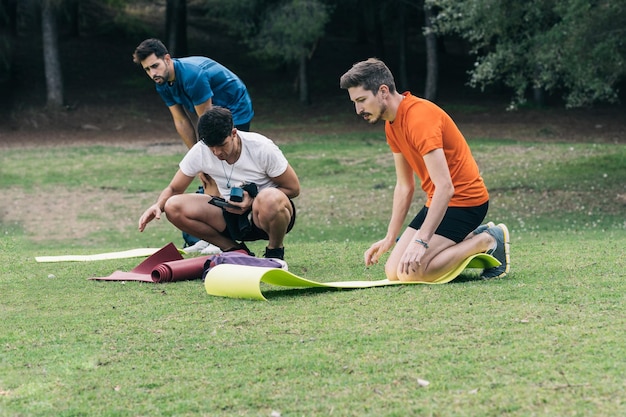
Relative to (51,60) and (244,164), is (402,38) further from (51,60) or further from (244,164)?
(244,164)

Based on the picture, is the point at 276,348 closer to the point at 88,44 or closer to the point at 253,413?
the point at 253,413

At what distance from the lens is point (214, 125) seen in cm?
672

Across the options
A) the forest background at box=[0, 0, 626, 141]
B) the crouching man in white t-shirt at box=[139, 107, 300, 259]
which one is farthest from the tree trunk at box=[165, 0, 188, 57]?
the crouching man in white t-shirt at box=[139, 107, 300, 259]

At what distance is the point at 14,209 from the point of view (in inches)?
616

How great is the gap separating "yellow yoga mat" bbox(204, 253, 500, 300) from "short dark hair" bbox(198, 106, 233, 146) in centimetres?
103

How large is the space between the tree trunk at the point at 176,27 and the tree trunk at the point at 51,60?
3.54 m

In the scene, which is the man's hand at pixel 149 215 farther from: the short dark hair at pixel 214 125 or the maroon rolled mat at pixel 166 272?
the short dark hair at pixel 214 125

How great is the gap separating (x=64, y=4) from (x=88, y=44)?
7.05 metres

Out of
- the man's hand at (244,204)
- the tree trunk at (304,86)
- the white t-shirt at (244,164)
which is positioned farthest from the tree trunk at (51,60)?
the man's hand at (244,204)

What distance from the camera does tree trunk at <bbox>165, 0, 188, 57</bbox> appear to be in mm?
28750

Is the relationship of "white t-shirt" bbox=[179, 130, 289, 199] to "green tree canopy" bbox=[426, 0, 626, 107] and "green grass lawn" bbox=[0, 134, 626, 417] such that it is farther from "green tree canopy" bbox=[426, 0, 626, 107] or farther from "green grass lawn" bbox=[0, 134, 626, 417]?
"green tree canopy" bbox=[426, 0, 626, 107]

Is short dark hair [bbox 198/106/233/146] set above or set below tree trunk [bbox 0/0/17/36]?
below

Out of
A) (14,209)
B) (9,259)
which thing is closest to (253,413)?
(9,259)

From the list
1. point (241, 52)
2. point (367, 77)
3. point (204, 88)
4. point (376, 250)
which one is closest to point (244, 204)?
point (376, 250)
